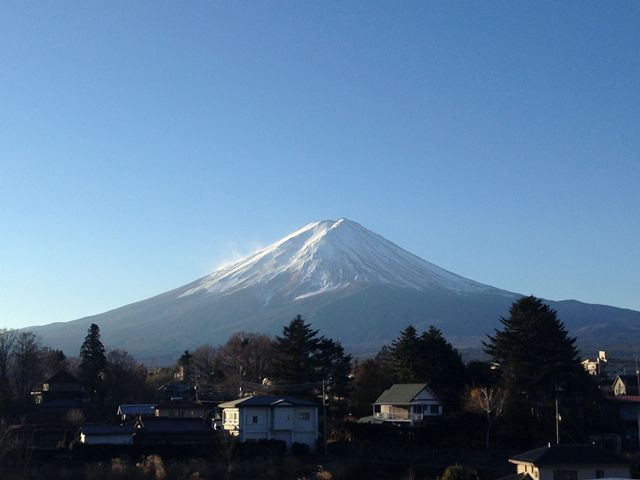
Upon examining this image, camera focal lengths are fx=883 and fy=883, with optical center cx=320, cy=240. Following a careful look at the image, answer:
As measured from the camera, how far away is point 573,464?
27.1 m

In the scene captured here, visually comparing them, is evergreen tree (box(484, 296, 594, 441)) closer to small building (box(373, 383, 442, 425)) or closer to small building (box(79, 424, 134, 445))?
small building (box(373, 383, 442, 425))

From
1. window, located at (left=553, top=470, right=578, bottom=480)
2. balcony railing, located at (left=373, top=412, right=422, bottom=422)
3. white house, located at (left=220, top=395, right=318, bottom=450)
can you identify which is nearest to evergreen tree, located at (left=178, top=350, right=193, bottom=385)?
balcony railing, located at (left=373, top=412, right=422, bottom=422)

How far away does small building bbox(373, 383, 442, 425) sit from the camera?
140ft

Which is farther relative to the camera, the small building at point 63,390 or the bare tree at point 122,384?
the bare tree at point 122,384

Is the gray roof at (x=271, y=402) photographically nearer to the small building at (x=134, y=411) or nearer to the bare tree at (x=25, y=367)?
the small building at (x=134, y=411)

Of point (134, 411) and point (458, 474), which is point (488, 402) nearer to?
point (458, 474)

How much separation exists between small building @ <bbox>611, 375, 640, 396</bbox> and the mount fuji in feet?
250

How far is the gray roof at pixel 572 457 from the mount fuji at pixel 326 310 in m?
106

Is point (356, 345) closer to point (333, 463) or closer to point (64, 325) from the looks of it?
point (64, 325)

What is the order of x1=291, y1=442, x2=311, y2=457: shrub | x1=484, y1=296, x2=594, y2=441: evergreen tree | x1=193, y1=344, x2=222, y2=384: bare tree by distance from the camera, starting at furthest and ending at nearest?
1. x1=193, y1=344, x2=222, y2=384: bare tree
2. x1=484, y1=296, x2=594, y2=441: evergreen tree
3. x1=291, y1=442, x2=311, y2=457: shrub

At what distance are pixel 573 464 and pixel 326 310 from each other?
135 meters

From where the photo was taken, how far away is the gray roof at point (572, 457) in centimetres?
2712

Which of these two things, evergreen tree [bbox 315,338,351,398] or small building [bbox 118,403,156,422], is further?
evergreen tree [bbox 315,338,351,398]

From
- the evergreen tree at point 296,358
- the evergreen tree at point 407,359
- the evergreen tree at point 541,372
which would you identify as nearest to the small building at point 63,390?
the evergreen tree at point 296,358
